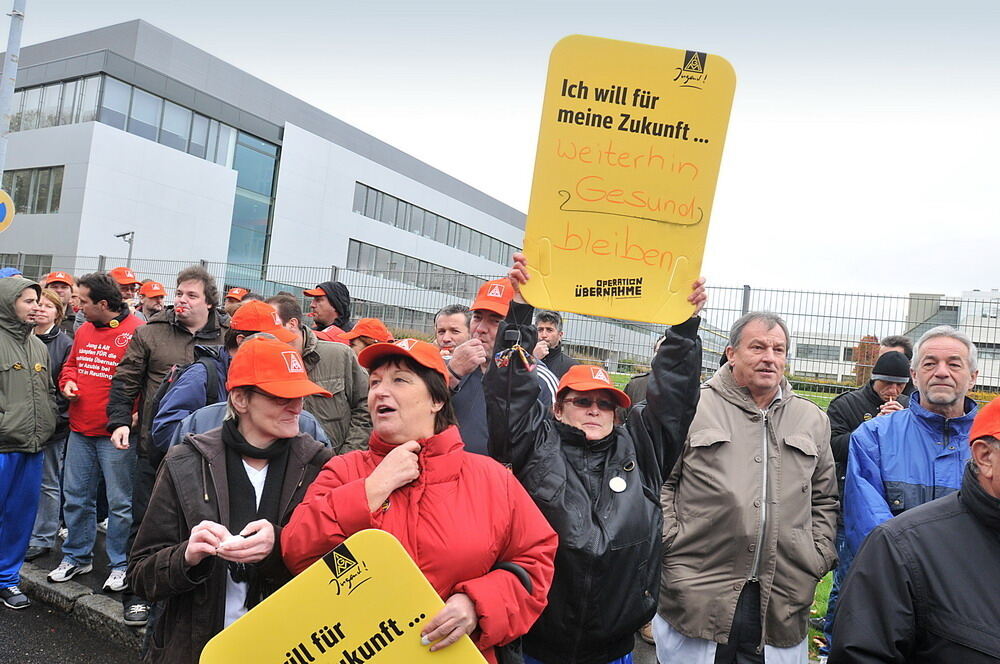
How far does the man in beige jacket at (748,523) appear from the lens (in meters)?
3.21

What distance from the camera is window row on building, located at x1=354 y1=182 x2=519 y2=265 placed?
38875mm

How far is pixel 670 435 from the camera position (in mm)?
3107

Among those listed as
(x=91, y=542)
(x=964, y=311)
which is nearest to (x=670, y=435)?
(x=91, y=542)

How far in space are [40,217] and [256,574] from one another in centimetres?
3016

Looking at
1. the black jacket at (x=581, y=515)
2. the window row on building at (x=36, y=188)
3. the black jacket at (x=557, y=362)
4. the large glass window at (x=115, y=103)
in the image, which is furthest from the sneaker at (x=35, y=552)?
the window row on building at (x=36, y=188)

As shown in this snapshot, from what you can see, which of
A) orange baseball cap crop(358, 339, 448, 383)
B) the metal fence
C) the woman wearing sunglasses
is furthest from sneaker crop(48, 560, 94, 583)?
the metal fence

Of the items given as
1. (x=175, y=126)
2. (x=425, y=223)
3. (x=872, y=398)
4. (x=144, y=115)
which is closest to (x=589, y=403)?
(x=872, y=398)

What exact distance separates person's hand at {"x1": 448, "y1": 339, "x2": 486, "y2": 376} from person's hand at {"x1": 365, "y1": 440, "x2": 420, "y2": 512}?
127 cm

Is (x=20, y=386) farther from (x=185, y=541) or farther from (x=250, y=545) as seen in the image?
(x=250, y=545)

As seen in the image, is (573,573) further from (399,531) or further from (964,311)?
(964,311)

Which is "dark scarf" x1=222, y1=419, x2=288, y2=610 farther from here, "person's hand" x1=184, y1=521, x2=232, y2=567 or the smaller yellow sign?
the smaller yellow sign

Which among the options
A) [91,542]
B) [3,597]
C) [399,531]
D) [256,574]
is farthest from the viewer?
[91,542]

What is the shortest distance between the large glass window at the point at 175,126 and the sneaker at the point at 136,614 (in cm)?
2717

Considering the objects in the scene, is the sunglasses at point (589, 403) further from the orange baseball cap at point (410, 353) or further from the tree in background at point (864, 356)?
the tree in background at point (864, 356)
